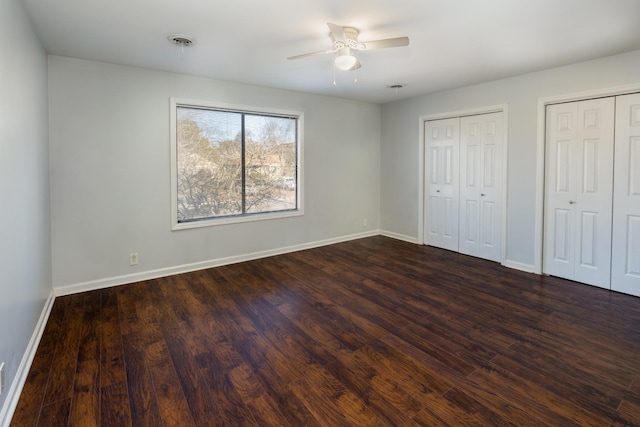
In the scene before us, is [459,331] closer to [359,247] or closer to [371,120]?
[359,247]

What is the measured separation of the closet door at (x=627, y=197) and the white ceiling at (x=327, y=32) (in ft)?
2.03

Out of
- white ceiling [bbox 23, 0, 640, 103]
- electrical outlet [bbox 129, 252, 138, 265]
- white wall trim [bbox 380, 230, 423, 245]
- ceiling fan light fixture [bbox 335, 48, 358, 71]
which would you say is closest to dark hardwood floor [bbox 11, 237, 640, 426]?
electrical outlet [bbox 129, 252, 138, 265]

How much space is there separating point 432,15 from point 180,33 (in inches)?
80.5

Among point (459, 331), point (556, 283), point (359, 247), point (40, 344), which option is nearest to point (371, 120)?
point (359, 247)

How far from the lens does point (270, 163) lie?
478cm

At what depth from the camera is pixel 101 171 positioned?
11.4 ft

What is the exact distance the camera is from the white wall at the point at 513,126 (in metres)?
3.42

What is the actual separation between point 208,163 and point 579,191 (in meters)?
4.41

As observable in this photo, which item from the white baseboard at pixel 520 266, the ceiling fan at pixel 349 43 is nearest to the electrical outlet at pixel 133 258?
the ceiling fan at pixel 349 43

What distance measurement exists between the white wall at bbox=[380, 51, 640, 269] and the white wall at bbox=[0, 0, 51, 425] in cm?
472

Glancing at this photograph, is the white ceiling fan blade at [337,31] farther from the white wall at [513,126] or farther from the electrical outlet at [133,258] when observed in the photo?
the electrical outlet at [133,258]

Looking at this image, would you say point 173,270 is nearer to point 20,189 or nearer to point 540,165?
point 20,189

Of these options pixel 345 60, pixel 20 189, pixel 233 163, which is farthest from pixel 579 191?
pixel 20 189

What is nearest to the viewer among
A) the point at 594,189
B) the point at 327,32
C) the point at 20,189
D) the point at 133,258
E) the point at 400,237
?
the point at 20,189
